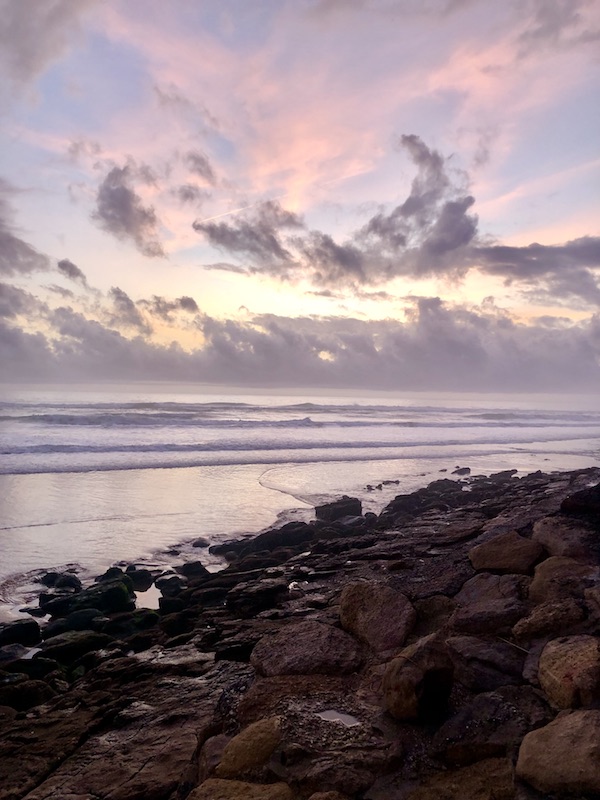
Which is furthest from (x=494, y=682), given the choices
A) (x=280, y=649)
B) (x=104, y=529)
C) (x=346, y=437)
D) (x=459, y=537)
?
(x=346, y=437)

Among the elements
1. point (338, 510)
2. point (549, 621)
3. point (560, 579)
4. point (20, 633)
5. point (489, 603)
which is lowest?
point (20, 633)

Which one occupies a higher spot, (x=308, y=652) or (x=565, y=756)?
(x=565, y=756)

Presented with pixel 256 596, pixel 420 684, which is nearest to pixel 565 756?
pixel 420 684

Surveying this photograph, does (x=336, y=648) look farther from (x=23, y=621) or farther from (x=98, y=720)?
(x=23, y=621)

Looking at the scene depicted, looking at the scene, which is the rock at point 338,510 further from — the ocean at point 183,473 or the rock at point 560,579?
the rock at point 560,579

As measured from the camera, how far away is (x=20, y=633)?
8047mm

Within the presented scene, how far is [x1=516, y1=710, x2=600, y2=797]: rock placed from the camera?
9.50 ft

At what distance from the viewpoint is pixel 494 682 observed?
416 cm

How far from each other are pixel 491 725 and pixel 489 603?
1.76 m

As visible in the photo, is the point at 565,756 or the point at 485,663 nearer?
the point at 565,756

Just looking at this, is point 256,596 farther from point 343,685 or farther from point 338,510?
Answer: point 338,510

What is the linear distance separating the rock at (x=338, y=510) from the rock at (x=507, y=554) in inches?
342

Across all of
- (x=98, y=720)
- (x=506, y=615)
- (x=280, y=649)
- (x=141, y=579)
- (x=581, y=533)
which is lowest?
(x=141, y=579)

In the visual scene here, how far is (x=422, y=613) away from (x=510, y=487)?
38.4 feet
